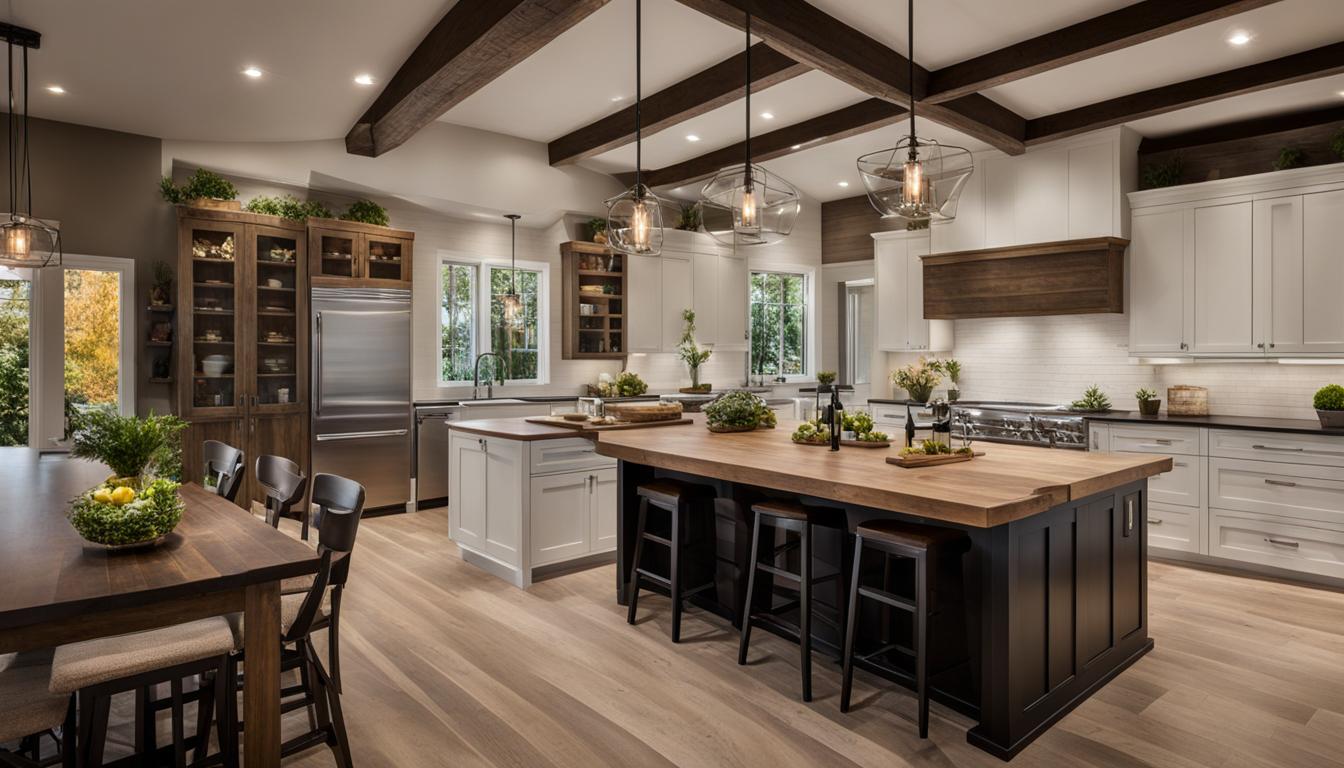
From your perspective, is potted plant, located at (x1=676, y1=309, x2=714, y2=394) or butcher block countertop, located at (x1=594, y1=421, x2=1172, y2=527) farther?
potted plant, located at (x1=676, y1=309, x2=714, y2=394)

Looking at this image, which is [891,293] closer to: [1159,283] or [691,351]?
[691,351]

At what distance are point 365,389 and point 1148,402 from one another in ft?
21.2

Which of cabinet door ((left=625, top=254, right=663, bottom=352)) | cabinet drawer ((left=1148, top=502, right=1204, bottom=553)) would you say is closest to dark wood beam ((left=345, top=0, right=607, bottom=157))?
cabinet door ((left=625, top=254, right=663, bottom=352))

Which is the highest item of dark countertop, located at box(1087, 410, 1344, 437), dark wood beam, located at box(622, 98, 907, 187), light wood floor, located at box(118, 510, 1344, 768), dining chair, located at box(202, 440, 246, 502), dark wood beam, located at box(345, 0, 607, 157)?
dark wood beam, located at box(622, 98, 907, 187)

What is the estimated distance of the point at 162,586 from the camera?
1767mm

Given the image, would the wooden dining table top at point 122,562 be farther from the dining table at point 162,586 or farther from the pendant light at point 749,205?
the pendant light at point 749,205

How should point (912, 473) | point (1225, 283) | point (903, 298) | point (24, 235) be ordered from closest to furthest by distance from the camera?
point (912, 473)
point (24, 235)
point (1225, 283)
point (903, 298)

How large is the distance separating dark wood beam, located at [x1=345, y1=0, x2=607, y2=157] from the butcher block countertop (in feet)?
7.36

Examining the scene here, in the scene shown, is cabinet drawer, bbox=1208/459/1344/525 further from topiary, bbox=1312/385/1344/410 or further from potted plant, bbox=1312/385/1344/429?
topiary, bbox=1312/385/1344/410

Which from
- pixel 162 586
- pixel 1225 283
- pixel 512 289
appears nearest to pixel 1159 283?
pixel 1225 283

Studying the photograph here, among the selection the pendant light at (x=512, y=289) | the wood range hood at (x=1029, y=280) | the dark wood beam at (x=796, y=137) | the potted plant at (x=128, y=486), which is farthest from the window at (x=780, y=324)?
the potted plant at (x=128, y=486)

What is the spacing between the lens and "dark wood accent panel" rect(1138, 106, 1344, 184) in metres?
5.27

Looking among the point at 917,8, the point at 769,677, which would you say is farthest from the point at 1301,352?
the point at 769,677

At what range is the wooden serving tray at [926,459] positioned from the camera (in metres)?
2.97
